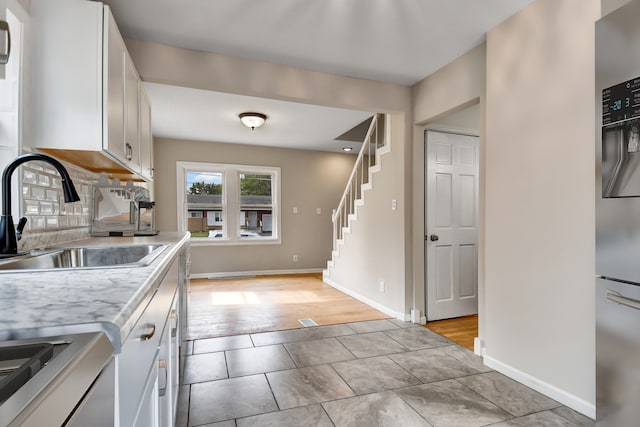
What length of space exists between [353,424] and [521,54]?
2.57 meters

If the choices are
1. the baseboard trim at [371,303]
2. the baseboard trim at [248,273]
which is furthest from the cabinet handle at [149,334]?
the baseboard trim at [248,273]

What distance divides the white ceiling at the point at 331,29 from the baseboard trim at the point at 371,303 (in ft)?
8.08

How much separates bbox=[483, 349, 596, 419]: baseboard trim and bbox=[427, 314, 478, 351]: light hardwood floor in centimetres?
41

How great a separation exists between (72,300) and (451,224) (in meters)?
3.60

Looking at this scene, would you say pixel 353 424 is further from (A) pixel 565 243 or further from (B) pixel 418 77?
(B) pixel 418 77

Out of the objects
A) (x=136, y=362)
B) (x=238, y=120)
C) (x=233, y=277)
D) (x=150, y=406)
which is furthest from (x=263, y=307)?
(x=136, y=362)

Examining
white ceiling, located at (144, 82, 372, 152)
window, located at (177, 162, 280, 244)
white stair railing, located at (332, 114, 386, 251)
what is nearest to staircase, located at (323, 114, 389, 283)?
white stair railing, located at (332, 114, 386, 251)

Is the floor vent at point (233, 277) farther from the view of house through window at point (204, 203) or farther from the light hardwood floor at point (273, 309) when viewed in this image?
the view of house through window at point (204, 203)

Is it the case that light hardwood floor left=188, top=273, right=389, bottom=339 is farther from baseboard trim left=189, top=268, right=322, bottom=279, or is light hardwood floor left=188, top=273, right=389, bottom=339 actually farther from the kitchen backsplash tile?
the kitchen backsplash tile

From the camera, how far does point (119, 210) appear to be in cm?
282

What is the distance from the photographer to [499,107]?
245cm

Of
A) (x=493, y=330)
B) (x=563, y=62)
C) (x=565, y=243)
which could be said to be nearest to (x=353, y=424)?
(x=493, y=330)

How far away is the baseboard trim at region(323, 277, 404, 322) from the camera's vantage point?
356 cm

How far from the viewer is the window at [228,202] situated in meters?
6.00
